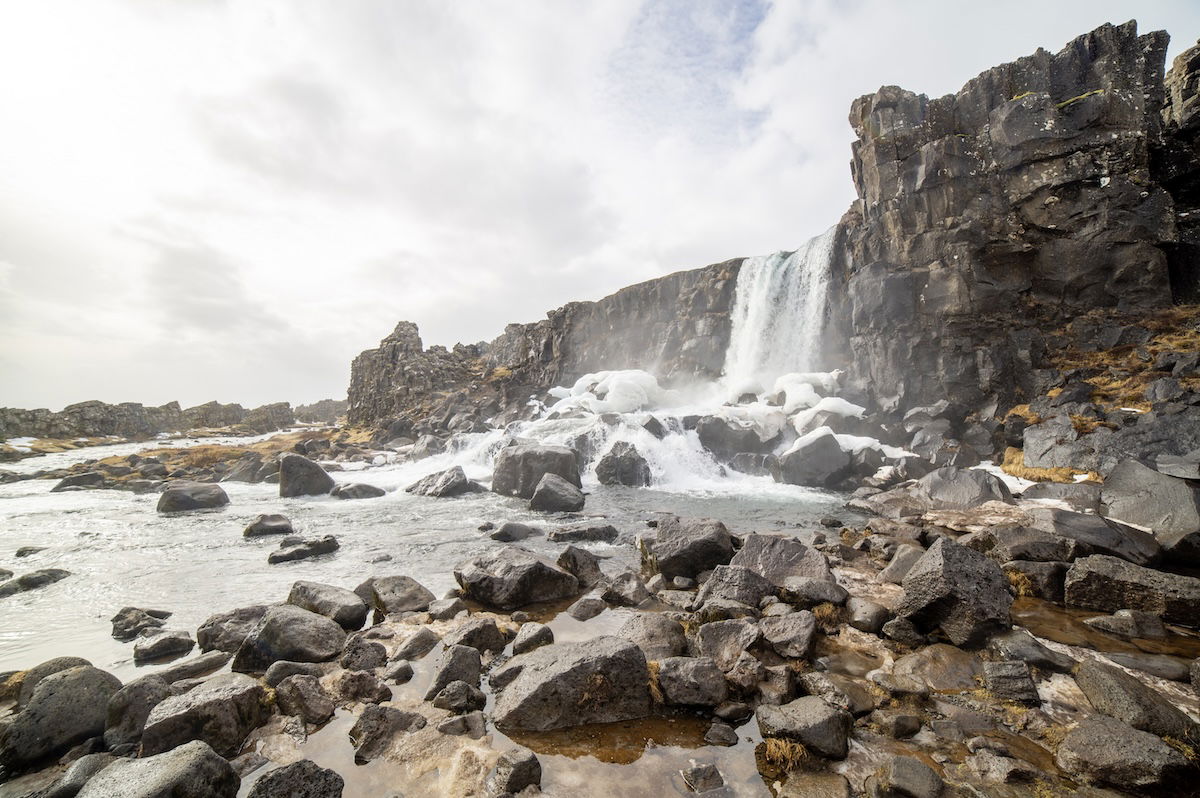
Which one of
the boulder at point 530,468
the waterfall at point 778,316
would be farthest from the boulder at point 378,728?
Answer: the waterfall at point 778,316

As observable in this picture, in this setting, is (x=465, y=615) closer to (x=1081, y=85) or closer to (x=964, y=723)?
(x=964, y=723)

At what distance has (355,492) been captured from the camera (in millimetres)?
24781

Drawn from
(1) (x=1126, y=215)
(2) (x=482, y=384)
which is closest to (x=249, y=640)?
(1) (x=1126, y=215)

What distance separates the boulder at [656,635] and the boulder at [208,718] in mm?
4681

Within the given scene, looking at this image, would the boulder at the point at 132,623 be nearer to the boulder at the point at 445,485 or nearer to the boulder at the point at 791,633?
the boulder at the point at 791,633

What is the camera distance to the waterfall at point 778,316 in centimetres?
4178

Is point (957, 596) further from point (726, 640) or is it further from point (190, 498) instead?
point (190, 498)

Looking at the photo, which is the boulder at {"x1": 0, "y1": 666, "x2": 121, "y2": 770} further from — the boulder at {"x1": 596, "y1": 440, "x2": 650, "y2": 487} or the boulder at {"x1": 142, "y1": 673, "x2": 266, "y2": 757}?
the boulder at {"x1": 596, "y1": 440, "x2": 650, "y2": 487}

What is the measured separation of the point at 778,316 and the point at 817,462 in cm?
2553

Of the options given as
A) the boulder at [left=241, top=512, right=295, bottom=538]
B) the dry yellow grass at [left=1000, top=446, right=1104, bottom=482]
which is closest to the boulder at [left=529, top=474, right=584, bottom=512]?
the boulder at [left=241, top=512, right=295, bottom=538]

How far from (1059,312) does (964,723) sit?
35.7 meters

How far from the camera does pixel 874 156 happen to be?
35.5 meters

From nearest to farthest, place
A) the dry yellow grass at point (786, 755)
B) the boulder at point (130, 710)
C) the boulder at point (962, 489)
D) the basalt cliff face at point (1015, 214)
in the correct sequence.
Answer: the dry yellow grass at point (786, 755) → the boulder at point (130, 710) → the boulder at point (962, 489) → the basalt cliff face at point (1015, 214)

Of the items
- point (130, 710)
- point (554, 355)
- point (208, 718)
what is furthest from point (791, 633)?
point (554, 355)
